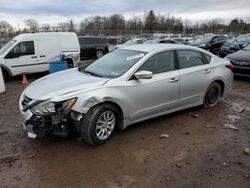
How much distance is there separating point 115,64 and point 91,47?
12.4 m

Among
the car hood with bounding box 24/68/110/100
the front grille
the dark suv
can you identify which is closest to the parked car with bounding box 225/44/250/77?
the car hood with bounding box 24/68/110/100

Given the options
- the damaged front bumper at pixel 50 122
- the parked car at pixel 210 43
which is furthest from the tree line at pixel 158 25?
the damaged front bumper at pixel 50 122

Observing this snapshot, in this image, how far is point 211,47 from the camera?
16062 millimetres

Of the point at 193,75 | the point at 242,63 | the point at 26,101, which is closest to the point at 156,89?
the point at 193,75

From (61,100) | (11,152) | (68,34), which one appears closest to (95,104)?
(61,100)

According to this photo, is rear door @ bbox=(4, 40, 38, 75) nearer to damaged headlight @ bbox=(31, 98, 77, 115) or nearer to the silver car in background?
the silver car in background

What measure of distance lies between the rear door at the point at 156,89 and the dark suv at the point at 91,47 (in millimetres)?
12174

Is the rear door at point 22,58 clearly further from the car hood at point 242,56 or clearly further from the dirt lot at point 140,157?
the car hood at point 242,56

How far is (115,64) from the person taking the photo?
178 inches

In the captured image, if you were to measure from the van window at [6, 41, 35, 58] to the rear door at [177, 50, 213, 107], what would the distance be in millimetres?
6939

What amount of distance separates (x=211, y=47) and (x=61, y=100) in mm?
14576

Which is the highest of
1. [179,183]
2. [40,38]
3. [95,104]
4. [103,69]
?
[40,38]

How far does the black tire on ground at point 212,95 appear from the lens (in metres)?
5.43

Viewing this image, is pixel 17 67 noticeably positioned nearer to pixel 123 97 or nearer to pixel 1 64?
pixel 1 64
